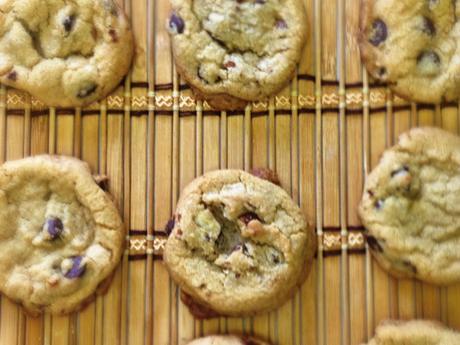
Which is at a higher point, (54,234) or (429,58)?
(429,58)

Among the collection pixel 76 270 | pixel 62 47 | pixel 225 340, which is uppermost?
pixel 62 47

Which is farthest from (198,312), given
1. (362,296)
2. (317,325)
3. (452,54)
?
(452,54)

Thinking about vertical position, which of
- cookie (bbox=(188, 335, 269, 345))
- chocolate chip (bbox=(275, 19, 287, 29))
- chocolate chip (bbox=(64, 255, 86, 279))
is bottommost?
cookie (bbox=(188, 335, 269, 345))

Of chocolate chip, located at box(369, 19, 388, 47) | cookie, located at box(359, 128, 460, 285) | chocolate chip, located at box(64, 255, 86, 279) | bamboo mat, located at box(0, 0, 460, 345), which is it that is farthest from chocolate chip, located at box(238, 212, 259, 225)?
chocolate chip, located at box(369, 19, 388, 47)

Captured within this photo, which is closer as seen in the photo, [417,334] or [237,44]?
[417,334]

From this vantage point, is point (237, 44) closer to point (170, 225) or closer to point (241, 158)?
point (241, 158)

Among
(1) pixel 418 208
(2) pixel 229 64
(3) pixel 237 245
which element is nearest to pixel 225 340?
(3) pixel 237 245

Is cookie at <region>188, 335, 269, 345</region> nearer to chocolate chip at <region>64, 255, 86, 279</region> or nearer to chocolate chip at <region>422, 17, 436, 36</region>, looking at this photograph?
chocolate chip at <region>64, 255, 86, 279</region>

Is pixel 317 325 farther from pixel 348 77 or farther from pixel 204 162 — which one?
pixel 348 77
